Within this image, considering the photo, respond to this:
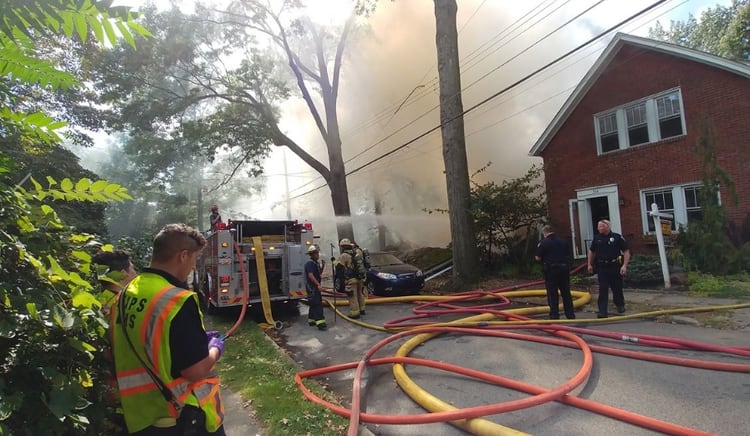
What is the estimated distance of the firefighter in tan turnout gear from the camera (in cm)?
771

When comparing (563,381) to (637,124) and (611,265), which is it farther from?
(637,124)

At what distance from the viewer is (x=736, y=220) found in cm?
948

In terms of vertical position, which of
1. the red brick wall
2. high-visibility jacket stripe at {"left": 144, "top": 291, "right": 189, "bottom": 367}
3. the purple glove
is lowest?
the purple glove

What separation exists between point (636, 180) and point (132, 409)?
13.0 metres

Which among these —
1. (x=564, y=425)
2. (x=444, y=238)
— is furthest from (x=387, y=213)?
(x=564, y=425)

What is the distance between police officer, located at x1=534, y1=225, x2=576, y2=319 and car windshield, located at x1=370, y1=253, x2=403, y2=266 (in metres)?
5.81

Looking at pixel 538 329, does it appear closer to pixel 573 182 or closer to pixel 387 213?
pixel 573 182

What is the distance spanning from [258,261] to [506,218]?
7150mm

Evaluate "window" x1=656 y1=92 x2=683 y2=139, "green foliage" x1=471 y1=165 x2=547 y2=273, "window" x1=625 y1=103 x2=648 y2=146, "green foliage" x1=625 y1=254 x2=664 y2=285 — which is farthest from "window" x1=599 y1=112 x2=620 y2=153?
"green foliage" x1=625 y1=254 x2=664 y2=285

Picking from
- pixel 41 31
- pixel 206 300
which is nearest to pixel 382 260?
pixel 206 300

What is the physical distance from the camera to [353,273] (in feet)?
25.5

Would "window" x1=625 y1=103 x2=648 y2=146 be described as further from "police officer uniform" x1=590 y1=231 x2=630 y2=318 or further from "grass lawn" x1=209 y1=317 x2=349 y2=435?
"grass lawn" x1=209 y1=317 x2=349 y2=435

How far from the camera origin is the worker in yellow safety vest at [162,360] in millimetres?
1583

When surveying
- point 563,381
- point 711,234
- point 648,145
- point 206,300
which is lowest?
point 563,381
